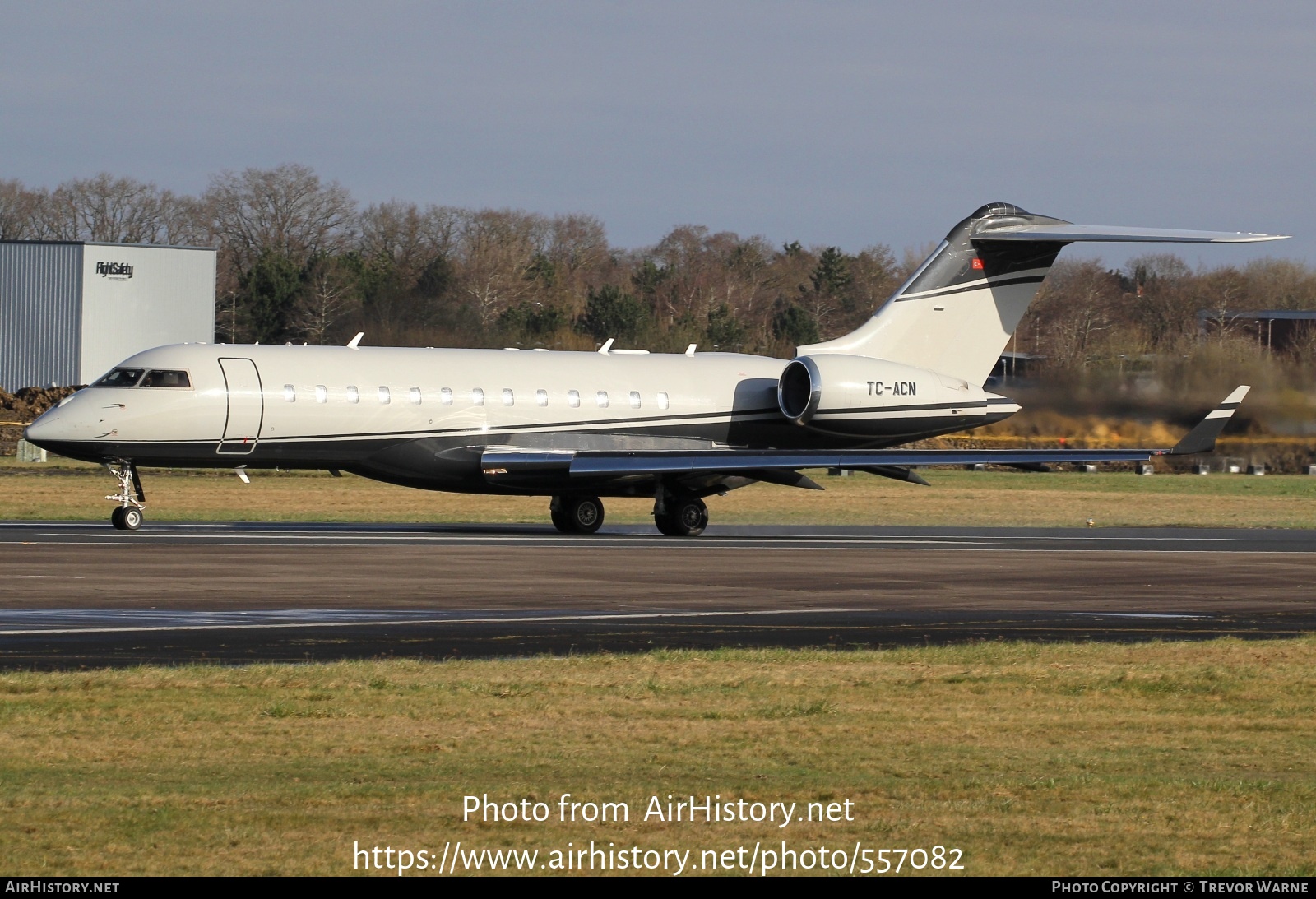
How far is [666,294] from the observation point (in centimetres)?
10950

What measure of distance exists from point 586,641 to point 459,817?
7.90 meters

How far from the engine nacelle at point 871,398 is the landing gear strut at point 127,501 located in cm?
1291

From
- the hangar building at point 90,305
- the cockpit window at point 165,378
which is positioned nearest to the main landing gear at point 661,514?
the cockpit window at point 165,378

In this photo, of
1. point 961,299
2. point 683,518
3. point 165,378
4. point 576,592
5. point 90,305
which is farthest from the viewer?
point 90,305

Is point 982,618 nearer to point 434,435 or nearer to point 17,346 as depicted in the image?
point 434,435

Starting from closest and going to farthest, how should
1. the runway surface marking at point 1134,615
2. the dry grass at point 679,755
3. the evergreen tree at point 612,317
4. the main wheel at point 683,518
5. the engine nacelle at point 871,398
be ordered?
the dry grass at point 679,755
the runway surface marking at point 1134,615
the main wheel at point 683,518
the engine nacelle at point 871,398
the evergreen tree at point 612,317

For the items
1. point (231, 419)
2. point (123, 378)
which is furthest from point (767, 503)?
point (123, 378)

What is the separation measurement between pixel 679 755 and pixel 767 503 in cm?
3674

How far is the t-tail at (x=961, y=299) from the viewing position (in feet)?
121

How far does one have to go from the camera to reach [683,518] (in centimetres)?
3328

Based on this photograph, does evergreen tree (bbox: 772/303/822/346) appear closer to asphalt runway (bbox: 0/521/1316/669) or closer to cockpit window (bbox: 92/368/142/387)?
asphalt runway (bbox: 0/521/1316/669)

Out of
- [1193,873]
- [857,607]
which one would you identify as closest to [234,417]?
[857,607]

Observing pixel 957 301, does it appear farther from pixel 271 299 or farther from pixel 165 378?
pixel 271 299

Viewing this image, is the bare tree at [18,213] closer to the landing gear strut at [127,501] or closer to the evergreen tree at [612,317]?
the evergreen tree at [612,317]
